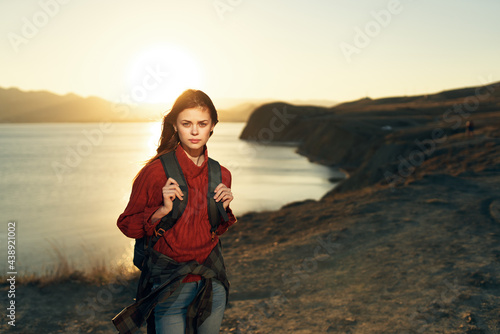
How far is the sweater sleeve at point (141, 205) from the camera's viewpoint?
2564 millimetres

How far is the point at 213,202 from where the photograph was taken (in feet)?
8.72

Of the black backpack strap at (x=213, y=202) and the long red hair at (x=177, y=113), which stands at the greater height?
the long red hair at (x=177, y=113)

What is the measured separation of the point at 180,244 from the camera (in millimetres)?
2627

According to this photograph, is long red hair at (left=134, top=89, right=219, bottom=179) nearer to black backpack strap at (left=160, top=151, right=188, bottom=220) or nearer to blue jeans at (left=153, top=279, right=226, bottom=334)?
black backpack strap at (left=160, top=151, right=188, bottom=220)

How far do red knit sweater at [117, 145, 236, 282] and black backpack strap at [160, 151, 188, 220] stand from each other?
4 cm

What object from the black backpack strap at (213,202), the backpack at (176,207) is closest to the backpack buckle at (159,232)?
the backpack at (176,207)

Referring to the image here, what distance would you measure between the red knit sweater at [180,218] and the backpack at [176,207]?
0.03 meters

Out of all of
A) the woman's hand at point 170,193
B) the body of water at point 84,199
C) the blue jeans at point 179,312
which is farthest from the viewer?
the body of water at point 84,199

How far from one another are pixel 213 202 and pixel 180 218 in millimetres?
226

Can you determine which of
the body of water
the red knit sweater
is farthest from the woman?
the body of water

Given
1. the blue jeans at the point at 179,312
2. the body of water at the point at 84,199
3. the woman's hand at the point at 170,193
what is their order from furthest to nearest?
the body of water at the point at 84,199, the blue jeans at the point at 179,312, the woman's hand at the point at 170,193

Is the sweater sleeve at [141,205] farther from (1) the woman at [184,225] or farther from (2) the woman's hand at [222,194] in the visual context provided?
(2) the woman's hand at [222,194]

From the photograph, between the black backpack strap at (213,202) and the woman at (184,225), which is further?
the black backpack strap at (213,202)

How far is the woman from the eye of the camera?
2555mm
